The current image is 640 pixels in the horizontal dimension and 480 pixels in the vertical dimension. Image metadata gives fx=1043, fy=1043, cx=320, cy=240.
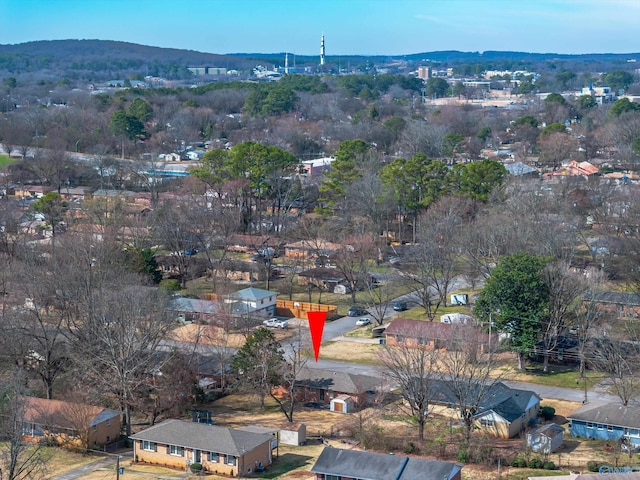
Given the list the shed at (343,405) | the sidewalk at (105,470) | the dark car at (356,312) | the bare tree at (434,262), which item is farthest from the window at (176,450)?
the dark car at (356,312)

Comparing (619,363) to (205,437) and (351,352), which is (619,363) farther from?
(205,437)

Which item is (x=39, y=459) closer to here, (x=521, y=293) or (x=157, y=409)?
(x=157, y=409)

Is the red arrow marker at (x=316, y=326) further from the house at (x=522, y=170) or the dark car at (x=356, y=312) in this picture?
the house at (x=522, y=170)

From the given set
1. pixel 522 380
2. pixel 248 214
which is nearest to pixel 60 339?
pixel 522 380

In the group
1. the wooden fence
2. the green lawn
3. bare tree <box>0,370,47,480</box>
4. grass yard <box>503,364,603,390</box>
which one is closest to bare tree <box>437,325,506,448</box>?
grass yard <box>503,364,603,390</box>

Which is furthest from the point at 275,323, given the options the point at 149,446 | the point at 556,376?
the point at 149,446
